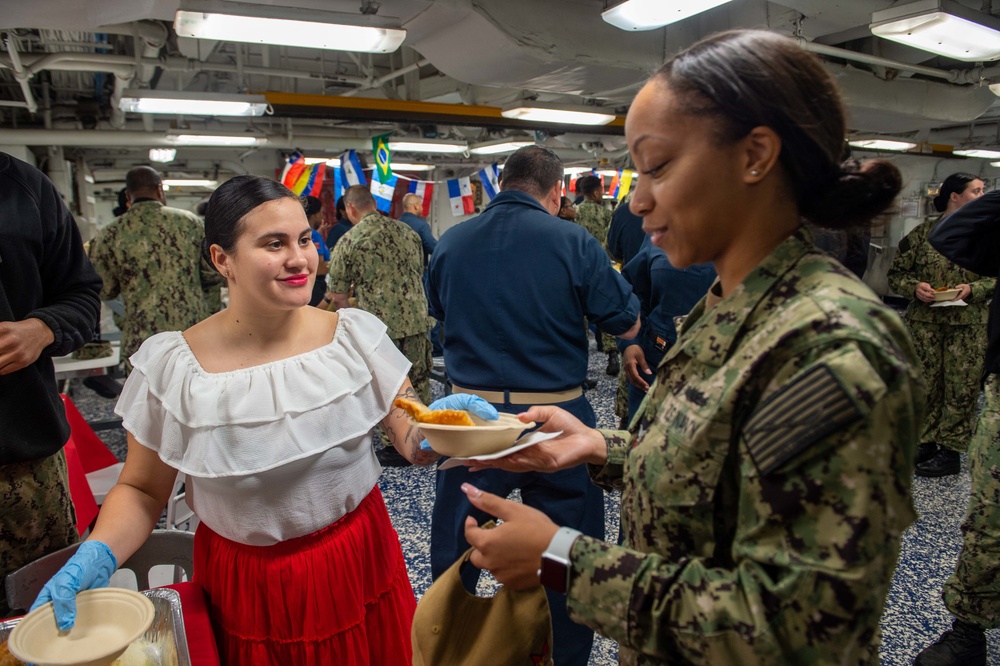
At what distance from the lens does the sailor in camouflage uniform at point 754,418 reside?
670 mm

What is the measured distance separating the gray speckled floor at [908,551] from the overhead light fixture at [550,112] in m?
3.63

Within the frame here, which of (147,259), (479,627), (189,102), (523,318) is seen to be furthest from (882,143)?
(479,627)

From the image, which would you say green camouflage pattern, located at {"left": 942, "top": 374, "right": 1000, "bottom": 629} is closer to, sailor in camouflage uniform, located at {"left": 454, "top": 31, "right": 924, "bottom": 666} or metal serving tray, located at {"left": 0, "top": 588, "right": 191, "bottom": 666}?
sailor in camouflage uniform, located at {"left": 454, "top": 31, "right": 924, "bottom": 666}

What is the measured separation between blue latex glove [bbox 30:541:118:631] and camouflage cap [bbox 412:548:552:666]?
0.60m

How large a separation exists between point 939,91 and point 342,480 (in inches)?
319

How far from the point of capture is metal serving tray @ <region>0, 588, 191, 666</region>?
120cm

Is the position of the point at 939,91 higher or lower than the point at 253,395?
higher

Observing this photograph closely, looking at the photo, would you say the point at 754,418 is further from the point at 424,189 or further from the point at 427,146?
the point at 427,146

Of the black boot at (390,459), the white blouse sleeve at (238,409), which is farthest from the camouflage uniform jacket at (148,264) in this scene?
the white blouse sleeve at (238,409)

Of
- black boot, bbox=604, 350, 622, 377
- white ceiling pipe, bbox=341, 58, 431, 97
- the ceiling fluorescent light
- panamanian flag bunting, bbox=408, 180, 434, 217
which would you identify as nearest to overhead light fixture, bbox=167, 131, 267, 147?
the ceiling fluorescent light

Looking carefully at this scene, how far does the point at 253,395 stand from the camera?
1436 millimetres

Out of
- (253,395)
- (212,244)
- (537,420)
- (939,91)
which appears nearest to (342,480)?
(253,395)

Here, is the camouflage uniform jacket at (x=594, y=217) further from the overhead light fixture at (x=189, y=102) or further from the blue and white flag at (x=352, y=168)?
the overhead light fixture at (x=189, y=102)

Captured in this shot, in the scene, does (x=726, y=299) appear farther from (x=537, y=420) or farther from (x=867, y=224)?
(x=537, y=420)
